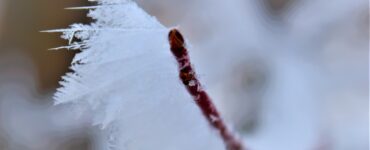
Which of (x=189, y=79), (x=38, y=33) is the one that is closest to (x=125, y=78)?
(x=189, y=79)

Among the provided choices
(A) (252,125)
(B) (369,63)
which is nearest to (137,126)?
(A) (252,125)

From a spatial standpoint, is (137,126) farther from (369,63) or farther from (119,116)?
(369,63)

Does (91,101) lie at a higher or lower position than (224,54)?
lower

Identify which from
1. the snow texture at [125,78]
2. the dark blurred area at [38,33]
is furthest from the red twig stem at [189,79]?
the dark blurred area at [38,33]

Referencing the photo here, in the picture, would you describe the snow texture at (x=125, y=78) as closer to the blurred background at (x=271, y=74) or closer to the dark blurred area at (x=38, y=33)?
the blurred background at (x=271, y=74)

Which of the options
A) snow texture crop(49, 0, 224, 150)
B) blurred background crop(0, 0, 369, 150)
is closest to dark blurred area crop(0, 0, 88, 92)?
blurred background crop(0, 0, 369, 150)

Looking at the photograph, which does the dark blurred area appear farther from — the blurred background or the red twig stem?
the red twig stem
